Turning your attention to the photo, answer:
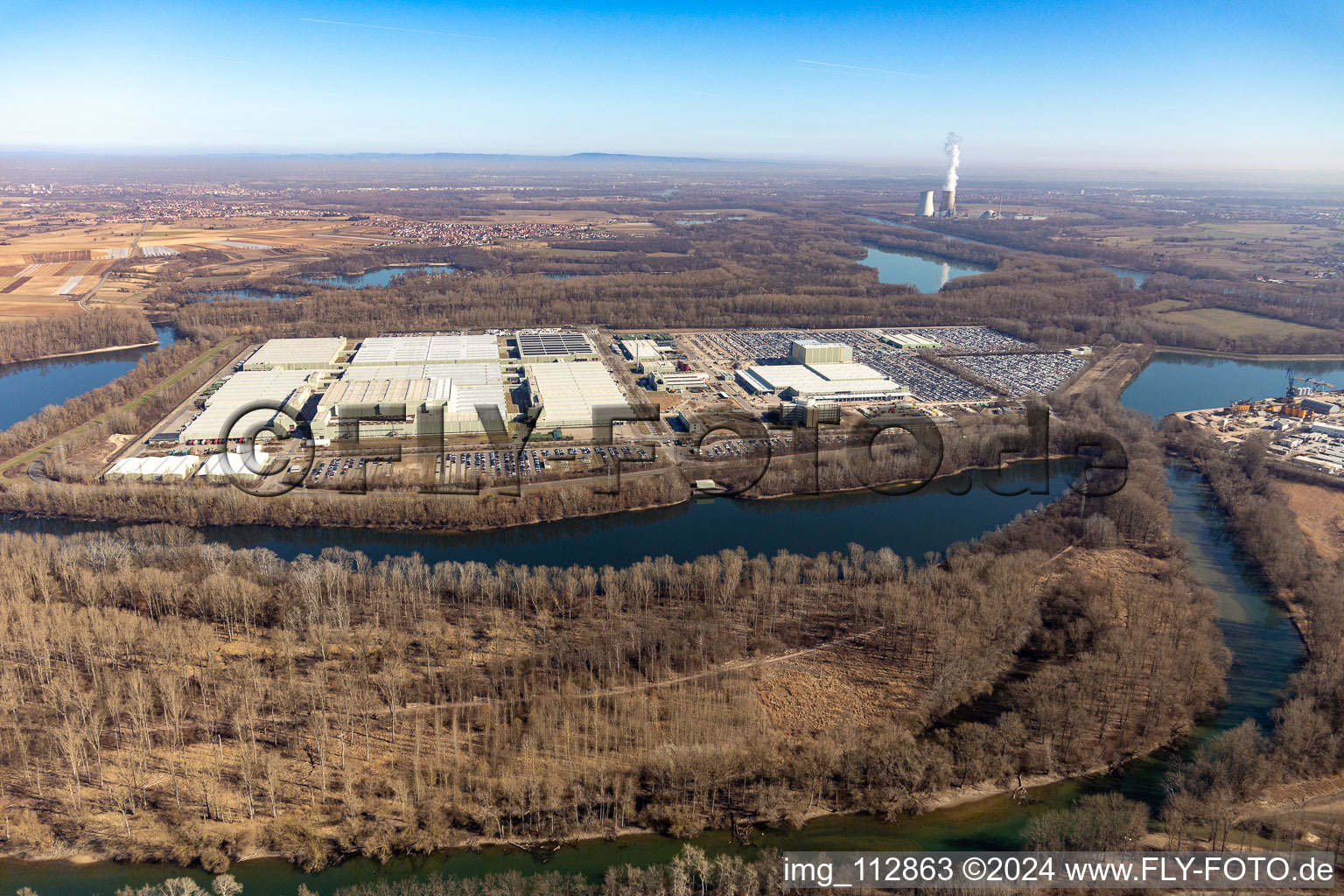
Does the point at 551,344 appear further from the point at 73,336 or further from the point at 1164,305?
the point at 1164,305

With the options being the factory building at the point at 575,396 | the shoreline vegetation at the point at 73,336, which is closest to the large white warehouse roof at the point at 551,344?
the factory building at the point at 575,396

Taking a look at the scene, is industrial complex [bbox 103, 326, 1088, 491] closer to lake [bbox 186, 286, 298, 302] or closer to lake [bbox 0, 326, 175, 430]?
lake [bbox 0, 326, 175, 430]

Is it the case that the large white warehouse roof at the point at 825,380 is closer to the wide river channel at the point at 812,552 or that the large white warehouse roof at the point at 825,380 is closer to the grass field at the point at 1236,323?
→ the wide river channel at the point at 812,552

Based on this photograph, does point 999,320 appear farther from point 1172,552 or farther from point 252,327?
point 252,327

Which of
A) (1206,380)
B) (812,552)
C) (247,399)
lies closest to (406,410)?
(247,399)

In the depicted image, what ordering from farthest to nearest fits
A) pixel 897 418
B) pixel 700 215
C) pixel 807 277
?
pixel 700 215 < pixel 807 277 < pixel 897 418

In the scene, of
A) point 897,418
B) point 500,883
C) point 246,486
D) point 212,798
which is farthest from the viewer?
point 897,418

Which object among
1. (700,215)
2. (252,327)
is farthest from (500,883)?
(700,215)
